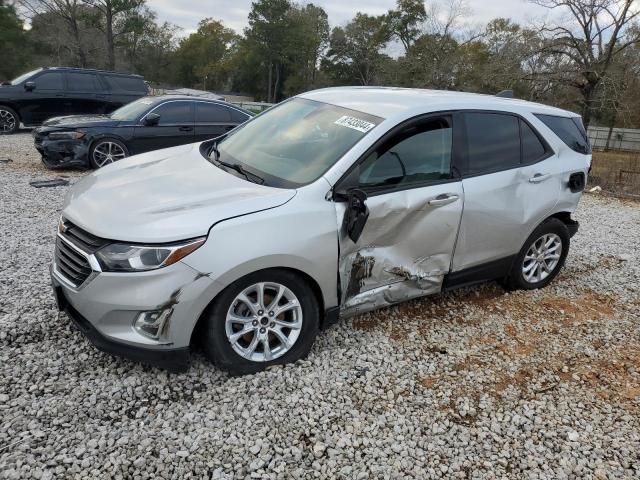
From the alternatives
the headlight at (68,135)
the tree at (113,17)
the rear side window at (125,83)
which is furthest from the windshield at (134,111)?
the tree at (113,17)

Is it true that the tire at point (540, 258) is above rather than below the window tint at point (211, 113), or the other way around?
below

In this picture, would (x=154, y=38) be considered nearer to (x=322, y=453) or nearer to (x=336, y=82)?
(x=336, y=82)

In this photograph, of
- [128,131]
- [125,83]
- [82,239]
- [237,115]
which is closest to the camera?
[82,239]

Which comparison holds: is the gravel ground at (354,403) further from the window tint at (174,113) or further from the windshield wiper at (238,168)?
the window tint at (174,113)

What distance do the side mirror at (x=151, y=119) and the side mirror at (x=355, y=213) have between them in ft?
22.0

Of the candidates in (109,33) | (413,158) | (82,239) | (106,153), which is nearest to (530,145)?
(413,158)

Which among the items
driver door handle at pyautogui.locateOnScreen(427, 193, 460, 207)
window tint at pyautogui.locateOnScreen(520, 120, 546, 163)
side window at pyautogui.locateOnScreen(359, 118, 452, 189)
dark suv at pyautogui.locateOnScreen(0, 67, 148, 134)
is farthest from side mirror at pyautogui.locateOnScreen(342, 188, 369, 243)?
dark suv at pyautogui.locateOnScreen(0, 67, 148, 134)

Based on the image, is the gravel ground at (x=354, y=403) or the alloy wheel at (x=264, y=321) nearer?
the gravel ground at (x=354, y=403)

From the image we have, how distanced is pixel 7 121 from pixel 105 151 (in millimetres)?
5765

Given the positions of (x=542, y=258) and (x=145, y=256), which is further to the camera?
(x=542, y=258)

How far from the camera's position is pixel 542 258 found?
4.48 m

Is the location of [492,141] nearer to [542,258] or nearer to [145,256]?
[542,258]

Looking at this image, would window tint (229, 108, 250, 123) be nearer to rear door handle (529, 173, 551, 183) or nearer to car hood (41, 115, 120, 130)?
car hood (41, 115, 120, 130)

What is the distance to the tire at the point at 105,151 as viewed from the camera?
8.34m
